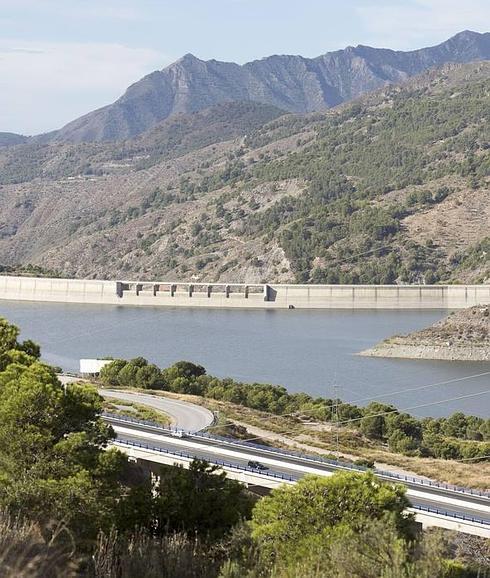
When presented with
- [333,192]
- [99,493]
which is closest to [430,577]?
[99,493]

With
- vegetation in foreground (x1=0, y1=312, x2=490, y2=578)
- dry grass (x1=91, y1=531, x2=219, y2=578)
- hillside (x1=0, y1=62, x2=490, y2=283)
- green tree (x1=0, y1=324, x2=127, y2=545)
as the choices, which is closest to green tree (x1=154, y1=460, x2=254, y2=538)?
vegetation in foreground (x1=0, y1=312, x2=490, y2=578)

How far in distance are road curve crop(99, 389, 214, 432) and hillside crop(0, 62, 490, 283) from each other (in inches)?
2344

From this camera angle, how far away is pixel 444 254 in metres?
99.7

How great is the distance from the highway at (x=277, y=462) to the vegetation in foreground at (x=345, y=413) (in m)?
8.33

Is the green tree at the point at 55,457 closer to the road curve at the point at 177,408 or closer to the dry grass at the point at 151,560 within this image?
the dry grass at the point at 151,560

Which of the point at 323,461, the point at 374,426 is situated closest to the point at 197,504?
the point at 323,461

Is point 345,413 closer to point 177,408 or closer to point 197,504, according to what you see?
point 177,408

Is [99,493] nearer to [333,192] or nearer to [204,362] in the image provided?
[204,362]

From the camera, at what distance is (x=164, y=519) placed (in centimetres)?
1523

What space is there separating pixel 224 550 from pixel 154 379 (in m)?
26.9

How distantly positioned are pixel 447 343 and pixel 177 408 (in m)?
31.4

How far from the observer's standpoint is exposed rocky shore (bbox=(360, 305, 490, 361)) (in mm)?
61250

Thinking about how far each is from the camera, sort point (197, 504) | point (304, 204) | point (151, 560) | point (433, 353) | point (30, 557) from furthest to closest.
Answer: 1. point (304, 204)
2. point (433, 353)
3. point (197, 504)
4. point (151, 560)
5. point (30, 557)

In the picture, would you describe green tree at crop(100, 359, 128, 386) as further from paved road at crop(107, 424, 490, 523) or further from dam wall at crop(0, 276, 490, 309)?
dam wall at crop(0, 276, 490, 309)
